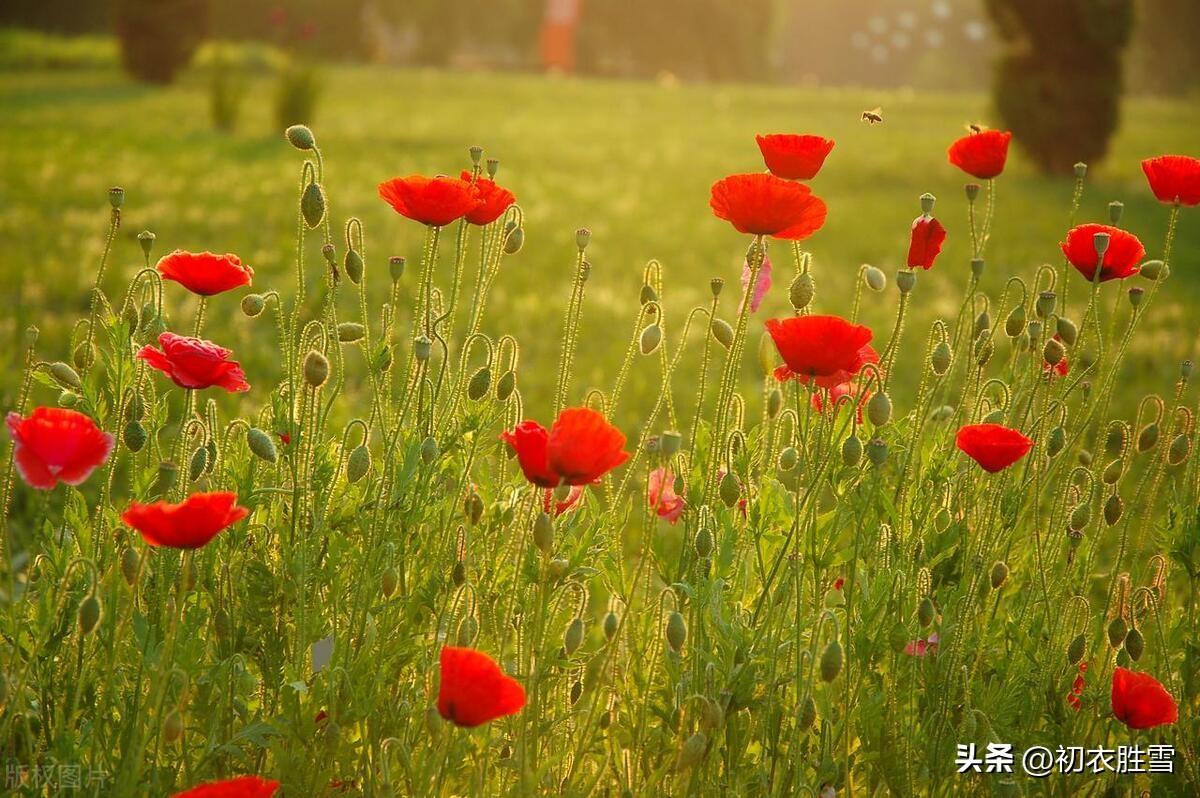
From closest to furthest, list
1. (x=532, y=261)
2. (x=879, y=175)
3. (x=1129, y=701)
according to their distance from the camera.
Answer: (x=1129, y=701), (x=532, y=261), (x=879, y=175)

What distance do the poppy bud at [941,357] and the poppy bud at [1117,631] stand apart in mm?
435

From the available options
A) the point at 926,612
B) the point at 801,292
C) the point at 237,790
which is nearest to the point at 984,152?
the point at 801,292

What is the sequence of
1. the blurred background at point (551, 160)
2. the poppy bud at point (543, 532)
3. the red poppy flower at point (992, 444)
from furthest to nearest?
the blurred background at point (551, 160), the red poppy flower at point (992, 444), the poppy bud at point (543, 532)

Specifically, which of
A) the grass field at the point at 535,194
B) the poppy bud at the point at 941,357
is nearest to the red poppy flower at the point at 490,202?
the poppy bud at the point at 941,357

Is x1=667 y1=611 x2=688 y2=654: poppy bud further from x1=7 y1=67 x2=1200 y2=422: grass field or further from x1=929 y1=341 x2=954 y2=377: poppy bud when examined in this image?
x1=7 y1=67 x2=1200 y2=422: grass field

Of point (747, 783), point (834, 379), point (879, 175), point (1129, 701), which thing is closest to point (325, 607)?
point (747, 783)

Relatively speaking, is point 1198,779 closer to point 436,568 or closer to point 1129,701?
point 1129,701

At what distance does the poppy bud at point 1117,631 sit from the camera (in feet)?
6.41

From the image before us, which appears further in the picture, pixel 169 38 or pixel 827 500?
pixel 169 38

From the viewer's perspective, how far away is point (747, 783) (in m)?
1.87

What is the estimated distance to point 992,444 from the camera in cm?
172

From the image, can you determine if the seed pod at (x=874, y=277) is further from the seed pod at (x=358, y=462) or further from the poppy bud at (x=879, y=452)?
the seed pod at (x=358, y=462)

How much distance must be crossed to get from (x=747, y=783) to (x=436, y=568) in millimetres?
521

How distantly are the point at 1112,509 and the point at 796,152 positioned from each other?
714 mm
